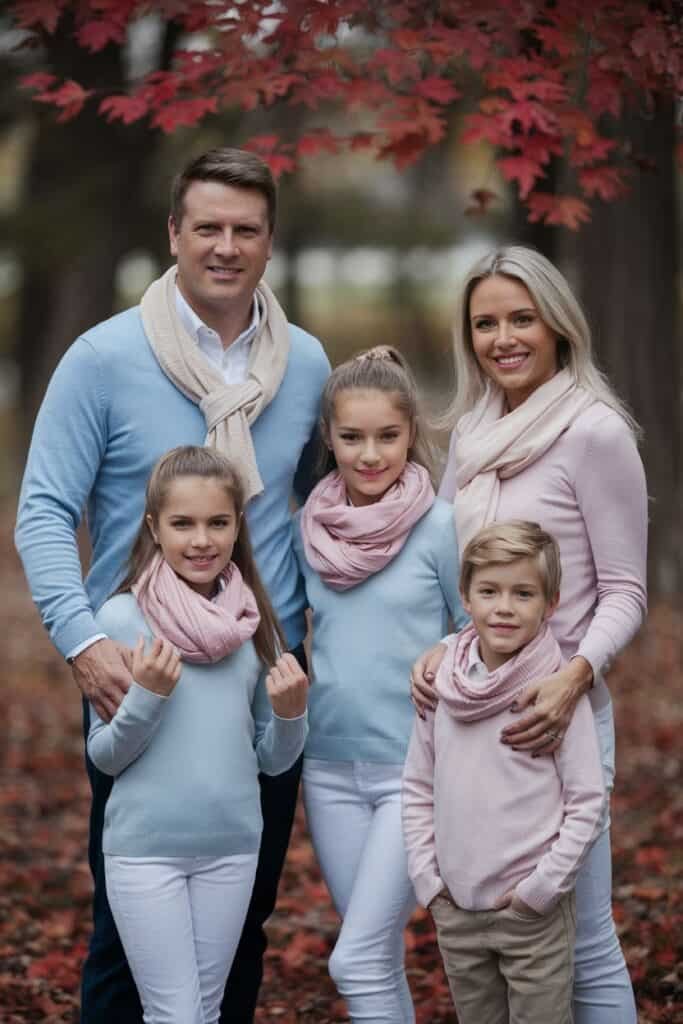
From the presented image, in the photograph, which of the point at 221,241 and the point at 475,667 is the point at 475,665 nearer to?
the point at 475,667

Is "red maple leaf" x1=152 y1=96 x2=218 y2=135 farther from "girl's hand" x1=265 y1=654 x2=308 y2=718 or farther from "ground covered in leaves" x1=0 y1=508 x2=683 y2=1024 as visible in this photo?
"ground covered in leaves" x1=0 y1=508 x2=683 y2=1024

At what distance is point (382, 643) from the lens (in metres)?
3.79

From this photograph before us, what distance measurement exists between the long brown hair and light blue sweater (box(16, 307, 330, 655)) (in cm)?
11

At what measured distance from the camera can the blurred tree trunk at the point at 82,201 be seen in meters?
12.5

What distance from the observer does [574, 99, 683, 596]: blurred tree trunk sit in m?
9.34

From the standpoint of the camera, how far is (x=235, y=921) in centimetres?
360

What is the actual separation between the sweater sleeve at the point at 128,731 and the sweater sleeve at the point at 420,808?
63cm

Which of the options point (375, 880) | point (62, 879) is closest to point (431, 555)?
point (375, 880)

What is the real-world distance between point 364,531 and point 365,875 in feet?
2.96

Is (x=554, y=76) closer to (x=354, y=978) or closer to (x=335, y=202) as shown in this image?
(x=354, y=978)

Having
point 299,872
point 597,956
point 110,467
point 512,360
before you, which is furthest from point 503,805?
point 299,872

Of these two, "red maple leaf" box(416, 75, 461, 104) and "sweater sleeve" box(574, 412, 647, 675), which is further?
"red maple leaf" box(416, 75, 461, 104)

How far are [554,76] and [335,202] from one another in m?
14.3

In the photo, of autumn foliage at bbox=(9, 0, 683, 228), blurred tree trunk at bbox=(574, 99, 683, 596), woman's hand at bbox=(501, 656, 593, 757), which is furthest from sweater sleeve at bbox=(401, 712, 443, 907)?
blurred tree trunk at bbox=(574, 99, 683, 596)
